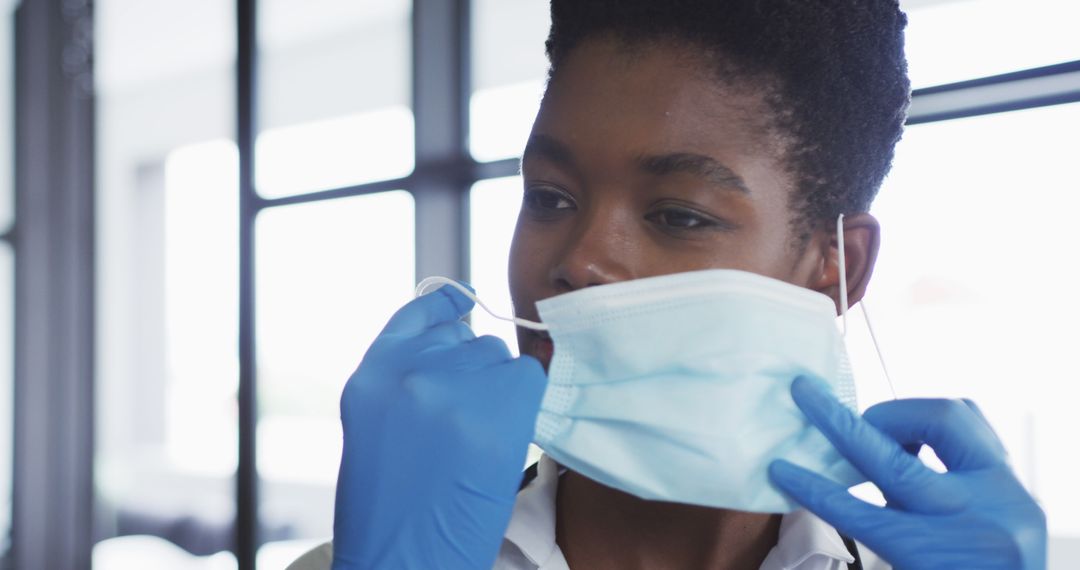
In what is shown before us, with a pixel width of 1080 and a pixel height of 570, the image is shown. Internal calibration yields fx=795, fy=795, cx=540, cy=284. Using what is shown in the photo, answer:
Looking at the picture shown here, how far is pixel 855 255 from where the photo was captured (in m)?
0.97

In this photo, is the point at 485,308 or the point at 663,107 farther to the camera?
the point at 485,308

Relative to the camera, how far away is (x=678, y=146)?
831 millimetres

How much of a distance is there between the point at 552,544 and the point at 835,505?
382 millimetres

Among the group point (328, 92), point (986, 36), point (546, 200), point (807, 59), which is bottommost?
point (546, 200)

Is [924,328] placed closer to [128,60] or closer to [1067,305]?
[1067,305]

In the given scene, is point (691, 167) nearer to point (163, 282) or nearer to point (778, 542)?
point (778, 542)

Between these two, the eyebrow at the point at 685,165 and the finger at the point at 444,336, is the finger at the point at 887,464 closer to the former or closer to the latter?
the eyebrow at the point at 685,165

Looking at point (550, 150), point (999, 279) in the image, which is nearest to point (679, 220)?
point (550, 150)

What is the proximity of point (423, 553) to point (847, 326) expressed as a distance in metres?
0.55

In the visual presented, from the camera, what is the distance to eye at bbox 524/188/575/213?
0.92m

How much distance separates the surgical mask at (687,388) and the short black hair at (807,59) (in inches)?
5.7

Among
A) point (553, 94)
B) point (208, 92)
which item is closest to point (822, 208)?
point (553, 94)

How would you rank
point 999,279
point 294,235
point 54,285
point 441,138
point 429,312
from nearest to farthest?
point 429,312 → point 999,279 → point 441,138 → point 294,235 → point 54,285

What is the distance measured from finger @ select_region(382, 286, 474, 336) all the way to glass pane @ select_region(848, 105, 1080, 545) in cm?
107
